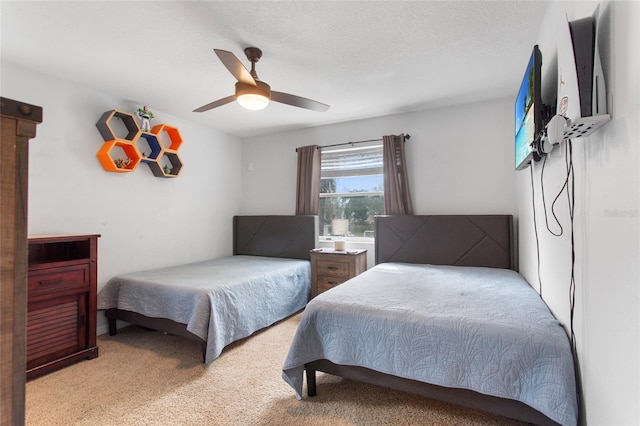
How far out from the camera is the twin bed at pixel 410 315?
1.40 metres

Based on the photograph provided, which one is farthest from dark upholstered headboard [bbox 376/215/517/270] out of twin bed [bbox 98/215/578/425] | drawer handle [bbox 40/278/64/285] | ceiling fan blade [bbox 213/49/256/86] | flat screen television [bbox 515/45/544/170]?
drawer handle [bbox 40/278/64/285]

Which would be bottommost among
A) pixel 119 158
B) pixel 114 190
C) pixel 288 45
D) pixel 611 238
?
pixel 611 238

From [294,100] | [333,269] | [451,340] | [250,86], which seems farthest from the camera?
[333,269]

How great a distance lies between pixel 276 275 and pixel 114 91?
2474mm

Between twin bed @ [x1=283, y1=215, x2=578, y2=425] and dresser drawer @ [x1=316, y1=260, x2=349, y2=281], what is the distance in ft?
3.33

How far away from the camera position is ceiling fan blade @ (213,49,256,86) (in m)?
1.74

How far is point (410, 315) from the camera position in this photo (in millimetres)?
1663

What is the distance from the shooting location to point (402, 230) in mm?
3484

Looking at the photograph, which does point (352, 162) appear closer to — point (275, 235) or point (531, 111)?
point (275, 235)

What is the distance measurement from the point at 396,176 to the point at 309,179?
119 cm

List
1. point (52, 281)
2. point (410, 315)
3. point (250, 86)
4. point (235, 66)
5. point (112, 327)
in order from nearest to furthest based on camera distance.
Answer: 1. point (410, 315)
2. point (235, 66)
3. point (250, 86)
4. point (52, 281)
5. point (112, 327)

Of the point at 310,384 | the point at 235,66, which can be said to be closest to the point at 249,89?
the point at 235,66

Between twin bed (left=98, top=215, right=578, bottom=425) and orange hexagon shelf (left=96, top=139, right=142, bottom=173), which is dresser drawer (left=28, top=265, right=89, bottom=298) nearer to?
twin bed (left=98, top=215, right=578, bottom=425)

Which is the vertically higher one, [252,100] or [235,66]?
[235,66]
